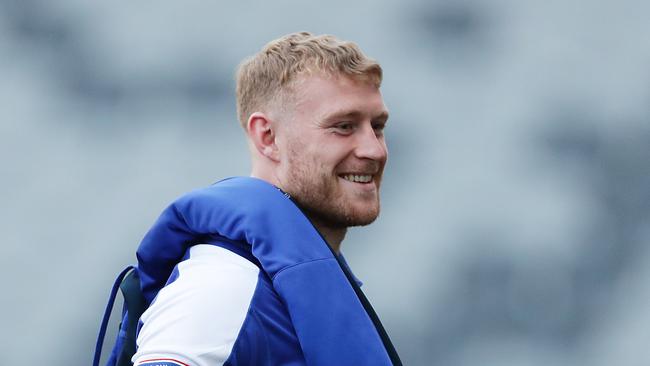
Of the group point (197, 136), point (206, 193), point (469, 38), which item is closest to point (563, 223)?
point (469, 38)

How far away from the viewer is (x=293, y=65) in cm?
167

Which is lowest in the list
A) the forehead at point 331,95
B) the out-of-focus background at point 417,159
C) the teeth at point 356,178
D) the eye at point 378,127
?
the out-of-focus background at point 417,159

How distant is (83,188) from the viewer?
2965 mm

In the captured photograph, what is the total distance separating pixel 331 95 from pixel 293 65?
9 centimetres

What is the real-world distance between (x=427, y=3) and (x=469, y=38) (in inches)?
6.3

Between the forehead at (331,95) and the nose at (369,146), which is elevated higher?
the forehead at (331,95)

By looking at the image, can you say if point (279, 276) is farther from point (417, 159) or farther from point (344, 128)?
point (417, 159)

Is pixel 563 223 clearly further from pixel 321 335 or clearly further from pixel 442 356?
pixel 321 335

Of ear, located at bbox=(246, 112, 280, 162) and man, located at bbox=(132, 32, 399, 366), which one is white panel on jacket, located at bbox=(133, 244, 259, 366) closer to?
man, located at bbox=(132, 32, 399, 366)

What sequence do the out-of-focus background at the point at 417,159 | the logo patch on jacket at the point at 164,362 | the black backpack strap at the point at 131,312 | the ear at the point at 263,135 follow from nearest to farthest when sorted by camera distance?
the logo patch on jacket at the point at 164,362 < the black backpack strap at the point at 131,312 < the ear at the point at 263,135 < the out-of-focus background at the point at 417,159

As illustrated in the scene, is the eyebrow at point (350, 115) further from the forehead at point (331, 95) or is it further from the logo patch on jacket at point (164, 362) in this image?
the logo patch on jacket at point (164, 362)

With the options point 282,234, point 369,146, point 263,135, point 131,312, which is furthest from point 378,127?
point 131,312

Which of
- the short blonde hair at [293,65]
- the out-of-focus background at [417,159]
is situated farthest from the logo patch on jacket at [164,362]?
the out-of-focus background at [417,159]

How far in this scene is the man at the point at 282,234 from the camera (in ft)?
4.50
